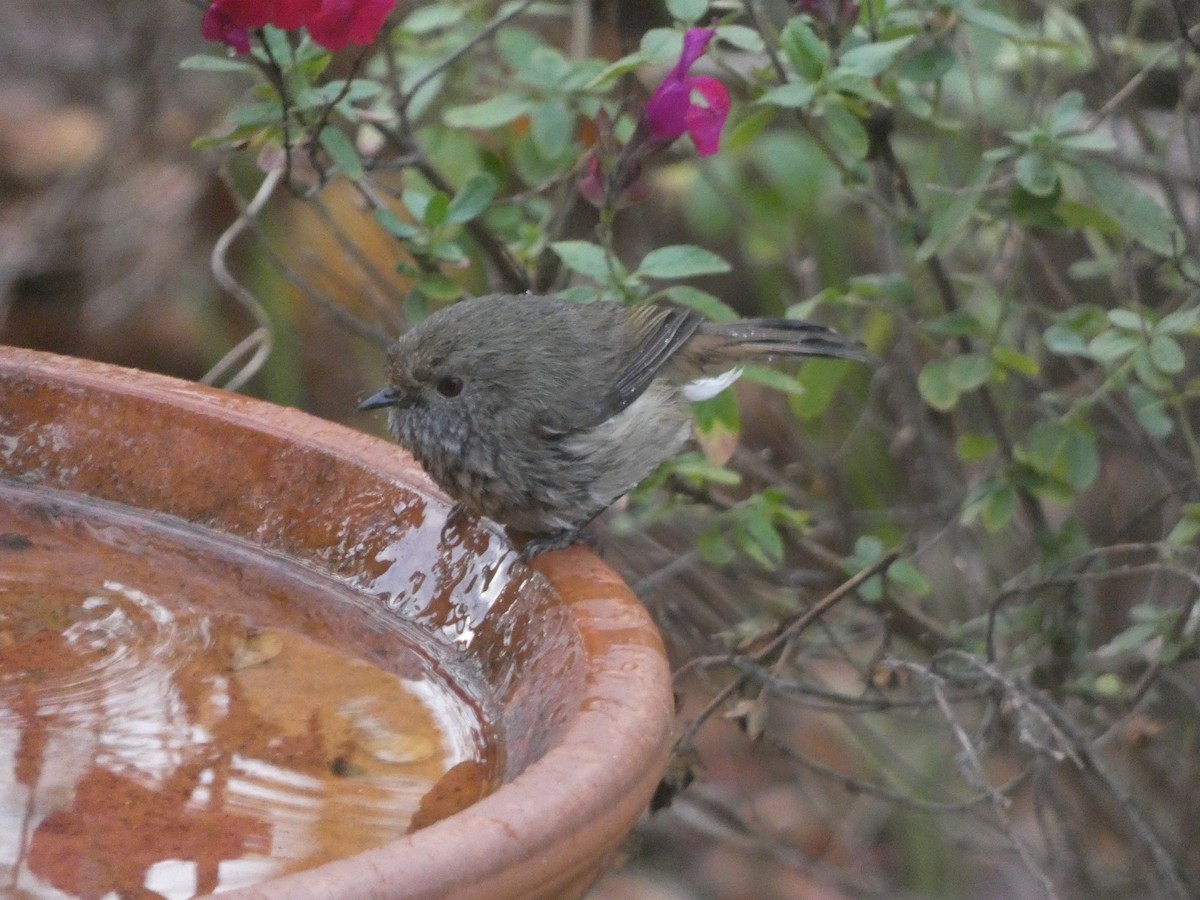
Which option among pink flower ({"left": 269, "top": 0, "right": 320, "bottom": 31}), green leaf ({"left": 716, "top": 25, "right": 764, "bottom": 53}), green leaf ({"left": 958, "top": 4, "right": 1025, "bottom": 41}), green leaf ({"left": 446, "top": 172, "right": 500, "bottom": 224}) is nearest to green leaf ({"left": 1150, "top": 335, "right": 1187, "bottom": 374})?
green leaf ({"left": 958, "top": 4, "right": 1025, "bottom": 41})

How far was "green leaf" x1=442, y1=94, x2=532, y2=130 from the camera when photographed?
3594 mm

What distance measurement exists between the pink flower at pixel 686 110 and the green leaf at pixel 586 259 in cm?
27

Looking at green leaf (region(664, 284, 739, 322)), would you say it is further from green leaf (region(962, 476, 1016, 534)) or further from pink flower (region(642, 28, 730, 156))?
green leaf (region(962, 476, 1016, 534))

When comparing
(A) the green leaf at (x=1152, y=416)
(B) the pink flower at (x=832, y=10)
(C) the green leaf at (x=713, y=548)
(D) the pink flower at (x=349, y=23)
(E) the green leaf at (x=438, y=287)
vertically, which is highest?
(D) the pink flower at (x=349, y=23)

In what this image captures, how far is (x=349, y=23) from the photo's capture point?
114 inches

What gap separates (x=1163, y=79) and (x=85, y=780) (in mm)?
4018

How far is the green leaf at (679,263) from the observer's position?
327 cm

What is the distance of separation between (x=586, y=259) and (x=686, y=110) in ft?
1.21

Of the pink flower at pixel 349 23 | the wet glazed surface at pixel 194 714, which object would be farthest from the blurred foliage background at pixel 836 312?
the wet glazed surface at pixel 194 714

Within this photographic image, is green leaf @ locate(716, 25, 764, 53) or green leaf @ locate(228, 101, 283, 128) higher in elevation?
green leaf @ locate(228, 101, 283, 128)

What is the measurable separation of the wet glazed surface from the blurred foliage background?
0.72 m

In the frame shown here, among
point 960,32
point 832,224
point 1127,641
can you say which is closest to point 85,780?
point 1127,641

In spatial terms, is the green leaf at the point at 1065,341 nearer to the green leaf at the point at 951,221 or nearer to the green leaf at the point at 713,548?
the green leaf at the point at 951,221

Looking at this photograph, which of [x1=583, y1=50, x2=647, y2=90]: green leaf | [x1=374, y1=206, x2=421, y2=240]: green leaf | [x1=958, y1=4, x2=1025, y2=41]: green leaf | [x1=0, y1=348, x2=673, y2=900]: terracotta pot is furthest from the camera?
[x1=374, y1=206, x2=421, y2=240]: green leaf
